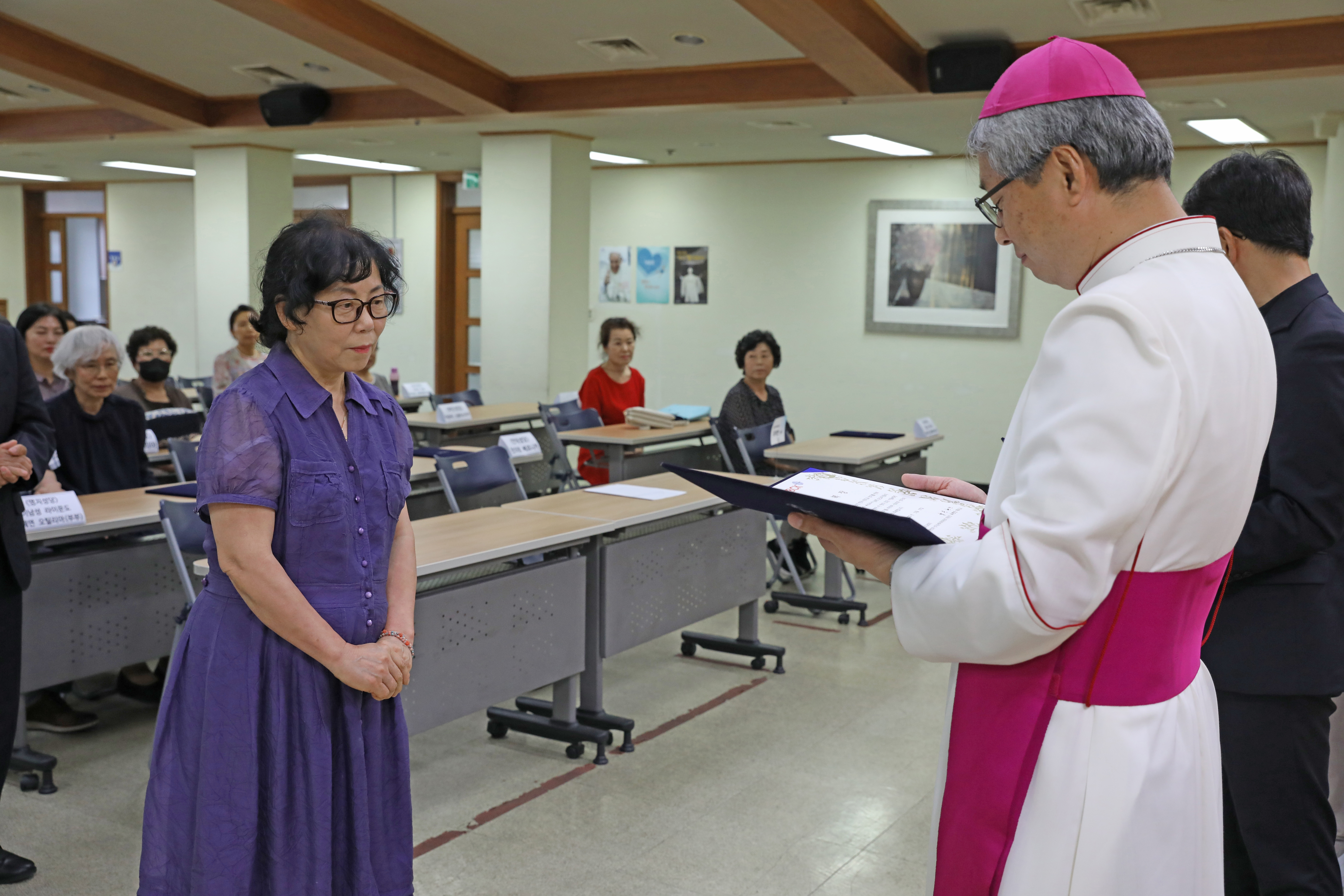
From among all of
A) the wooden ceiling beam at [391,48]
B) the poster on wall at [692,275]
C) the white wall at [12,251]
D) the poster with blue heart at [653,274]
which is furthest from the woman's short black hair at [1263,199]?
the white wall at [12,251]

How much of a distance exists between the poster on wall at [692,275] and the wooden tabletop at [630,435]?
4069 mm

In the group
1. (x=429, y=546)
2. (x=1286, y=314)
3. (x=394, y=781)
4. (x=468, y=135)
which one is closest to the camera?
(x=1286, y=314)

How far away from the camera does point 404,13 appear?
6.53 meters

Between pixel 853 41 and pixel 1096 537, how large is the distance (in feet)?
17.5

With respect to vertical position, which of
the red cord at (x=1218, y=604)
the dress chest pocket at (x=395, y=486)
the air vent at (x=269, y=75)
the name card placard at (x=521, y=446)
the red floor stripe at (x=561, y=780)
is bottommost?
the red floor stripe at (x=561, y=780)

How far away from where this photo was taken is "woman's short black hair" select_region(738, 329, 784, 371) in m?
6.52

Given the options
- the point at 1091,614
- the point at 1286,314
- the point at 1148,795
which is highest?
the point at 1286,314

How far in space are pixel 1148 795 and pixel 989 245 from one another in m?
8.83

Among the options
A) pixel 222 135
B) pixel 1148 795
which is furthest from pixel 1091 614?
pixel 222 135

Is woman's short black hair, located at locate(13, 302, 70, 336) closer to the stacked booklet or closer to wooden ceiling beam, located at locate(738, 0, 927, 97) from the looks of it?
wooden ceiling beam, located at locate(738, 0, 927, 97)

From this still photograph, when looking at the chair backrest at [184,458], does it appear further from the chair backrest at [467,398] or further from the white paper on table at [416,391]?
the white paper on table at [416,391]

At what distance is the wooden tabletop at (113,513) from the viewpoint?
3483 mm

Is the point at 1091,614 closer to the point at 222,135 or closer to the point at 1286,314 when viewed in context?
the point at 1286,314

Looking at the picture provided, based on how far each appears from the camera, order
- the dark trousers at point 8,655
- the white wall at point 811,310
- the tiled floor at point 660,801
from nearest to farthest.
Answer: the dark trousers at point 8,655
the tiled floor at point 660,801
the white wall at point 811,310
